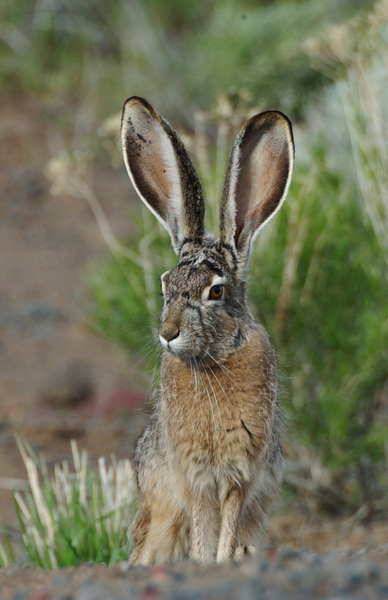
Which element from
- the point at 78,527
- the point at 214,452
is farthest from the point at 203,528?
the point at 78,527

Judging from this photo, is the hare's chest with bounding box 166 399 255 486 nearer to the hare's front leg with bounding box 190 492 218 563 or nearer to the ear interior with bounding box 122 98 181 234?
the hare's front leg with bounding box 190 492 218 563

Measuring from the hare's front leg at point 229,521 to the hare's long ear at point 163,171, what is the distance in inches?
38.6

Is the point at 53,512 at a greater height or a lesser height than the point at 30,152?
lesser

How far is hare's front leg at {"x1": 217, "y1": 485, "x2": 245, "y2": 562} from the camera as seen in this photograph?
3.31m

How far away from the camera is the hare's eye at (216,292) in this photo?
3352 mm

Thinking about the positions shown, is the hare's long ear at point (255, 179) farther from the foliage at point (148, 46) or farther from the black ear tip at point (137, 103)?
the foliage at point (148, 46)

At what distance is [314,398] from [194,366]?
8.48 ft

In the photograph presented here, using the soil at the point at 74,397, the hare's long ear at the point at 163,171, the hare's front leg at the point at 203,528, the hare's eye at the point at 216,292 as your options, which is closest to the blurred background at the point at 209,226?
the soil at the point at 74,397

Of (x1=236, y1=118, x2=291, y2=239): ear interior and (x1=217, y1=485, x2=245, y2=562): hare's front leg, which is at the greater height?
(x1=236, y1=118, x2=291, y2=239): ear interior

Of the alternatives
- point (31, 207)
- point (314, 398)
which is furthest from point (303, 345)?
point (31, 207)

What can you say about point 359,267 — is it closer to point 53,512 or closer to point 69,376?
point 53,512

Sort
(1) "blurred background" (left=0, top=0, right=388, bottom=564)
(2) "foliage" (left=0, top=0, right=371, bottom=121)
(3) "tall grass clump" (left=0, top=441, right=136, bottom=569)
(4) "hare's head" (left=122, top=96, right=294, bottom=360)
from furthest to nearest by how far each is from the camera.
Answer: (2) "foliage" (left=0, top=0, right=371, bottom=121)
(1) "blurred background" (left=0, top=0, right=388, bottom=564)
(3) "tall grass clump" (left=0, top=441, right=136, bottom=569)
(4) "hare's head" (left=122, top=96, right=294, bottom=360)

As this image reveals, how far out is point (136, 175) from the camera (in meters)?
3.75

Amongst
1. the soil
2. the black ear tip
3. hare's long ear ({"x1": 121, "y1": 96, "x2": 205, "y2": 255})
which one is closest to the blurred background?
the soil
